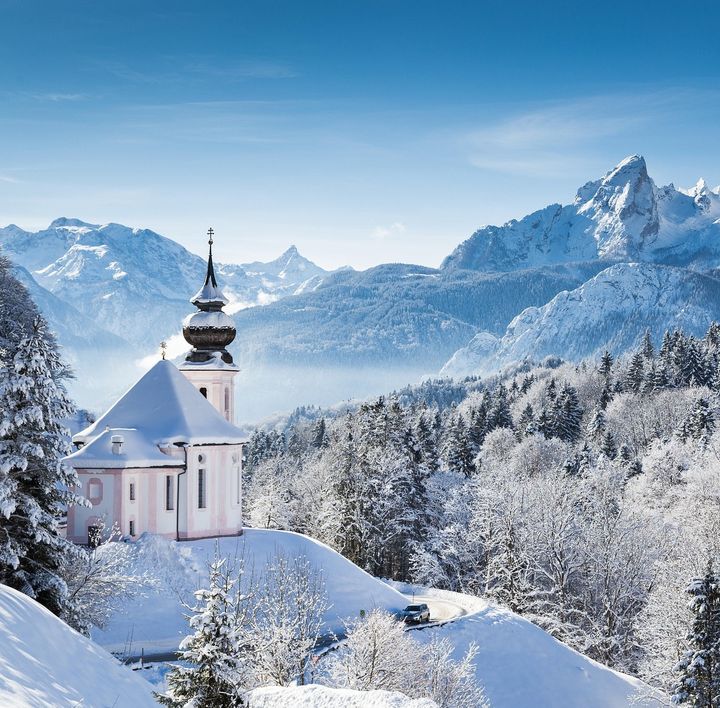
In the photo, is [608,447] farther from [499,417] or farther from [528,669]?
[528,669]

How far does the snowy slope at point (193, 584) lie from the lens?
3709 cm

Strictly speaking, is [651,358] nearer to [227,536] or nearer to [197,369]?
[197,369]

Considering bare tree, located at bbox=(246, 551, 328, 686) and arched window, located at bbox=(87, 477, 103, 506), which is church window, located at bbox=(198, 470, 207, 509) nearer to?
arched window, located at bbox=(87, 477, 103, 506)

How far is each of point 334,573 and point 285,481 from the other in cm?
4752

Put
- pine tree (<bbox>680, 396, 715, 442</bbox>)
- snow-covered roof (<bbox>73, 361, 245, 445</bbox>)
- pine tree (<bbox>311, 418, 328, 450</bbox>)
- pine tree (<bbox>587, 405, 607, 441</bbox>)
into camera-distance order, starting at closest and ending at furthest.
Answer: snow-covered roof (<bbox>73, 361, 245, 445</bbox>)
pine tree (<bbox>680, 396, 715, 442</bbox>)
pine tree (<bbox>587, 405, 607, 441</bbox>)
pine tree (<bbox>311, 418, 328, 450</bbox>)

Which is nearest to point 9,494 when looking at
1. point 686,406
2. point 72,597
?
point 72,597

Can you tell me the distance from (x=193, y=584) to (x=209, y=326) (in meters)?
21.0

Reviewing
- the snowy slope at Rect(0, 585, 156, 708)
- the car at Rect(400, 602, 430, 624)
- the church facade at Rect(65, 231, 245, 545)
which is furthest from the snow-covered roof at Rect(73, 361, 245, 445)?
the snowy slope at Rect(0, 585, 156, 708)

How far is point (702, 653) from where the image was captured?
33719 millimetres

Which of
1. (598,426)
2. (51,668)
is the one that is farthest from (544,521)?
(598,426)

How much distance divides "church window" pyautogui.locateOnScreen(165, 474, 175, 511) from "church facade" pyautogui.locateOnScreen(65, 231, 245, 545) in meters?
0.04

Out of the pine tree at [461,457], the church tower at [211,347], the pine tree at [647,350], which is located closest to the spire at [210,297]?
the church tower at [211,347]

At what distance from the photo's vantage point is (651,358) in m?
130

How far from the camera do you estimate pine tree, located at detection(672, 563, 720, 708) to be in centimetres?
3356
